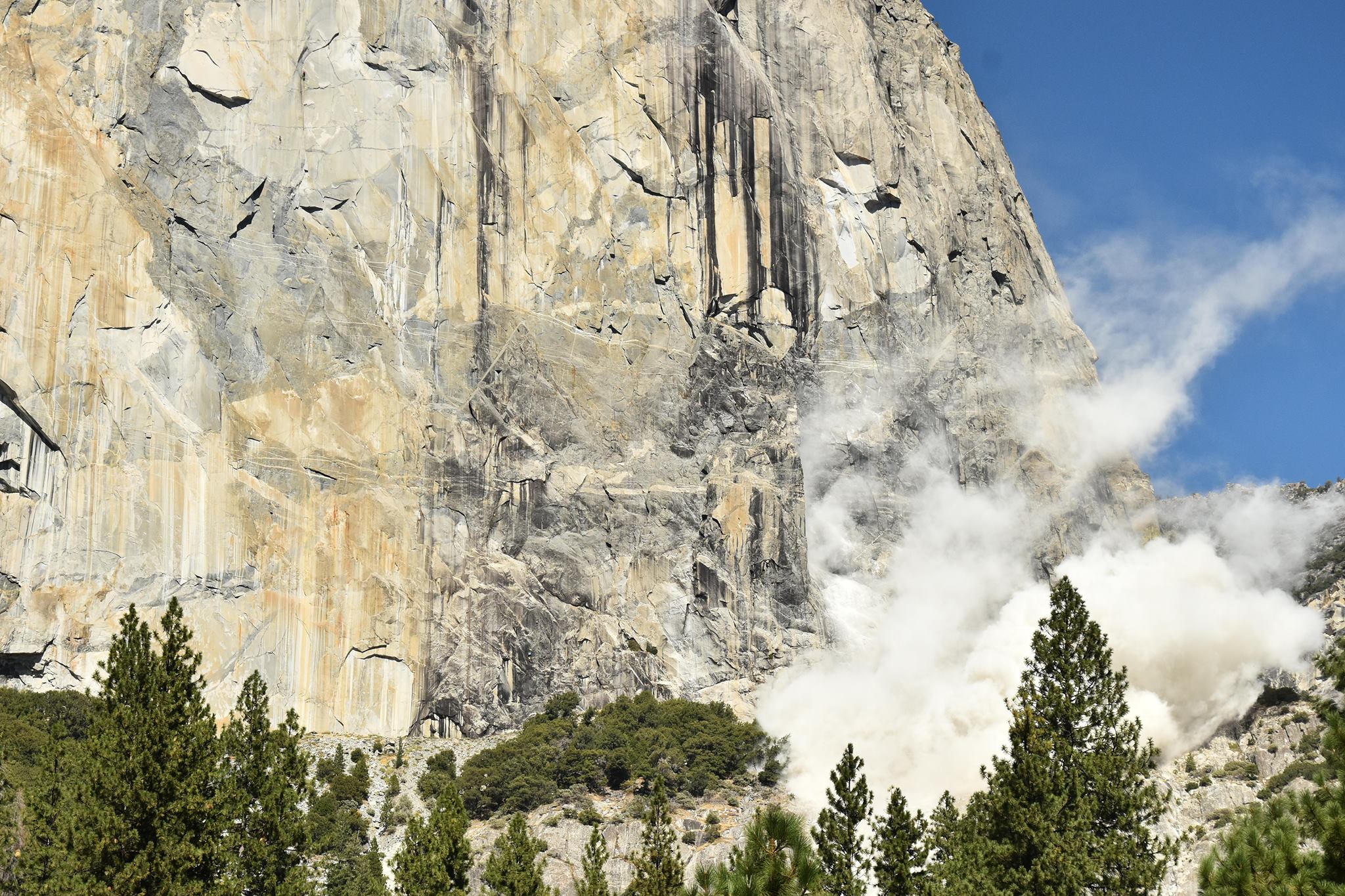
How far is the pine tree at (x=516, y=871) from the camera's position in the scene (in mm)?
44812

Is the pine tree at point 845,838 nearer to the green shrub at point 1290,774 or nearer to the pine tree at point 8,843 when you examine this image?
the pine tree at point 8,843

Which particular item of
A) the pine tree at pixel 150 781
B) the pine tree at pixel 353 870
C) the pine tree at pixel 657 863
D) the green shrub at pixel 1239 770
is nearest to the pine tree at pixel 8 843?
the pine tree at pixel 150 781

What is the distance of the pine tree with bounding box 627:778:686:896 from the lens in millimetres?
37938

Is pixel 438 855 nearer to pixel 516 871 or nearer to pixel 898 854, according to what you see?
pixel 516 871

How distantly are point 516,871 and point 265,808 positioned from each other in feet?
23.0

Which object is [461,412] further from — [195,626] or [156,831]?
[156,831]

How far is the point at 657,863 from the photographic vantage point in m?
38.8

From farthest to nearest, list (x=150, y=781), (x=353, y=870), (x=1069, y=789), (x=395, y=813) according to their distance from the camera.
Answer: (x=395, y=813) → (x=353, y=870) → (x=1069, y=789) → (x=150, y=781)

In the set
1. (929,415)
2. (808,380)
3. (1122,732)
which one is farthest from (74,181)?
(1122,732)

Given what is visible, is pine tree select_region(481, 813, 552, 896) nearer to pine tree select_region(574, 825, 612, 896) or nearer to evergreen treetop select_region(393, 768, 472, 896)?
evergreen treetop select_region(393, 768, 472, 896)

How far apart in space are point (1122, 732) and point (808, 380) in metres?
69.6

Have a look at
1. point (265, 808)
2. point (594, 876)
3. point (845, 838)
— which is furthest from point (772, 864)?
point (265, 808)

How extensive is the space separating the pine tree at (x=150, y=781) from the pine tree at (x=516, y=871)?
7.98 meters

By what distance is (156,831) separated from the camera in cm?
A: 3941
